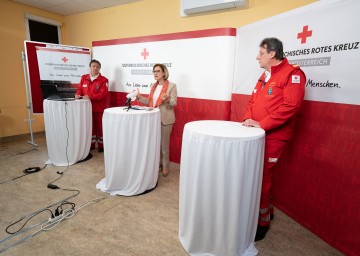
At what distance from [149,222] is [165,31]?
286cm

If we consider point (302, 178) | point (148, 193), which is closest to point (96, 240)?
point (148, 193)

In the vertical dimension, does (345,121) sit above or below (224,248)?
above

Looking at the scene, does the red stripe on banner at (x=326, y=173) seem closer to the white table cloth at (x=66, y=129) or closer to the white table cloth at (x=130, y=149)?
the white table cloth at (x=130, y=149)

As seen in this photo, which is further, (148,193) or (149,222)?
(148,193)

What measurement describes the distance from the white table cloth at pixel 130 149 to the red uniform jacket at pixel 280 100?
100 cm

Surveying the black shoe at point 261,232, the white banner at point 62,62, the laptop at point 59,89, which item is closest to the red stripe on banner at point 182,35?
the white banner at point 62,62

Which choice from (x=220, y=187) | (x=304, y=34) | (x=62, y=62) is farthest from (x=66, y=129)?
(x=304, y=34)

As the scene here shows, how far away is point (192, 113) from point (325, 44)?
166cm

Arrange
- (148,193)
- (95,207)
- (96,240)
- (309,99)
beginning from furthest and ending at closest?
(148,193) < (95,207) < (309,99) < (96,240)

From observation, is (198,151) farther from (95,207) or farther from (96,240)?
(95,207)

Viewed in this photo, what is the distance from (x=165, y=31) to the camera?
3449 millimetres

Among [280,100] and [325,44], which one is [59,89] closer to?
[280,100]

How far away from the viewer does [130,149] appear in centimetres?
209

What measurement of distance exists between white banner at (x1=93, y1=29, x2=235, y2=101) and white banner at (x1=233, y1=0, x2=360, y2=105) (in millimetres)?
634
